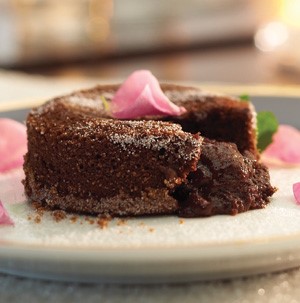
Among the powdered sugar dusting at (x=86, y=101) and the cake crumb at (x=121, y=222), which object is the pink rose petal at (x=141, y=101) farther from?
the cake crumb at (x=121, y=222)

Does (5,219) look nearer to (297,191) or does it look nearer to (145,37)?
(297,191)

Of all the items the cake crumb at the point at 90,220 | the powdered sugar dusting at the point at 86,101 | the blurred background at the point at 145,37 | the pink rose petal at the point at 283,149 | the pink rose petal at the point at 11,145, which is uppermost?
the powdered sugar dusting at the point at 86,101

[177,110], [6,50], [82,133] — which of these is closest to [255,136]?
[177,110]

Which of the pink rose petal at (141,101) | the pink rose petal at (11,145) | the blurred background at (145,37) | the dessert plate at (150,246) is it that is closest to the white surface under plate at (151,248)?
the dessert plate at (150,246)

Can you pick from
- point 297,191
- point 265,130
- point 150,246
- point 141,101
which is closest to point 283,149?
point 265,130

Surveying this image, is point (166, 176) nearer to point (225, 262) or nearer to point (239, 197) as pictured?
point (239, 197)

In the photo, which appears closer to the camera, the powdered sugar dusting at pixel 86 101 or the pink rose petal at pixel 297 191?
the pink rose petal at pixel 297 191

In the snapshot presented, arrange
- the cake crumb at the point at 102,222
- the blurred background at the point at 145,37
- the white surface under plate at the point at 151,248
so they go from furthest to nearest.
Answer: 1. the blurred background at the point at 145,37
2. the cake crumb at the point at 102,222
3. the white surface under plate at the point at 151,248
